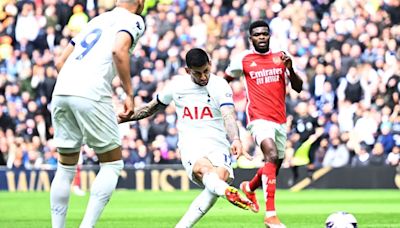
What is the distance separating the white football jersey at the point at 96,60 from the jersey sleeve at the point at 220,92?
156 cm

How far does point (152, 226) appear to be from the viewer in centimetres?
1458

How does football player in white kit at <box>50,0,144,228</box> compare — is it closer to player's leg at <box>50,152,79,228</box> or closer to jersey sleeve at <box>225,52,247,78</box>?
player's leg at <box>50,152,79,228</box>

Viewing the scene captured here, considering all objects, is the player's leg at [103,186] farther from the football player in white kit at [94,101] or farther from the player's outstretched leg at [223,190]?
the player's outstretched leg at [223,190]

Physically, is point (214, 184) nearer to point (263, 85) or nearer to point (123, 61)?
point (123, 61)

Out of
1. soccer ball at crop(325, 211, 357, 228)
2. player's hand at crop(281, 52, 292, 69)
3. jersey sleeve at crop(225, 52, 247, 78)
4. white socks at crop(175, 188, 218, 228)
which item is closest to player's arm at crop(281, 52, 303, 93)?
player's hand at crop(281, 52, 292, 69)

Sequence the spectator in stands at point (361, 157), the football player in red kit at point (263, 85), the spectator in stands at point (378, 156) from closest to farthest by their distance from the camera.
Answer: the football player in red kit at point (263, 85), the spectator in stands at point (378, 156), the spectator in stands at point (361, 157)

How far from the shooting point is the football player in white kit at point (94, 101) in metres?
9.94

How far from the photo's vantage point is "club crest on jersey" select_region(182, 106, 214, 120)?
1163 centimetres

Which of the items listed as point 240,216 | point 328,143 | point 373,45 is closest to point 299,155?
point 328,143

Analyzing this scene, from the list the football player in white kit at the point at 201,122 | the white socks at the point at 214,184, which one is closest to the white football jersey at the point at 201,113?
the football player in white kit at the point at 201,122

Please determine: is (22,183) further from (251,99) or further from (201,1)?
(251,99)

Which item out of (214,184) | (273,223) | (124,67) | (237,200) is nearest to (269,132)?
(273,223)

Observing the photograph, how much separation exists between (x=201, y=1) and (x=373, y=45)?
5261mm

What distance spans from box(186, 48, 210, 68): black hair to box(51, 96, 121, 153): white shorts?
1.41 m
